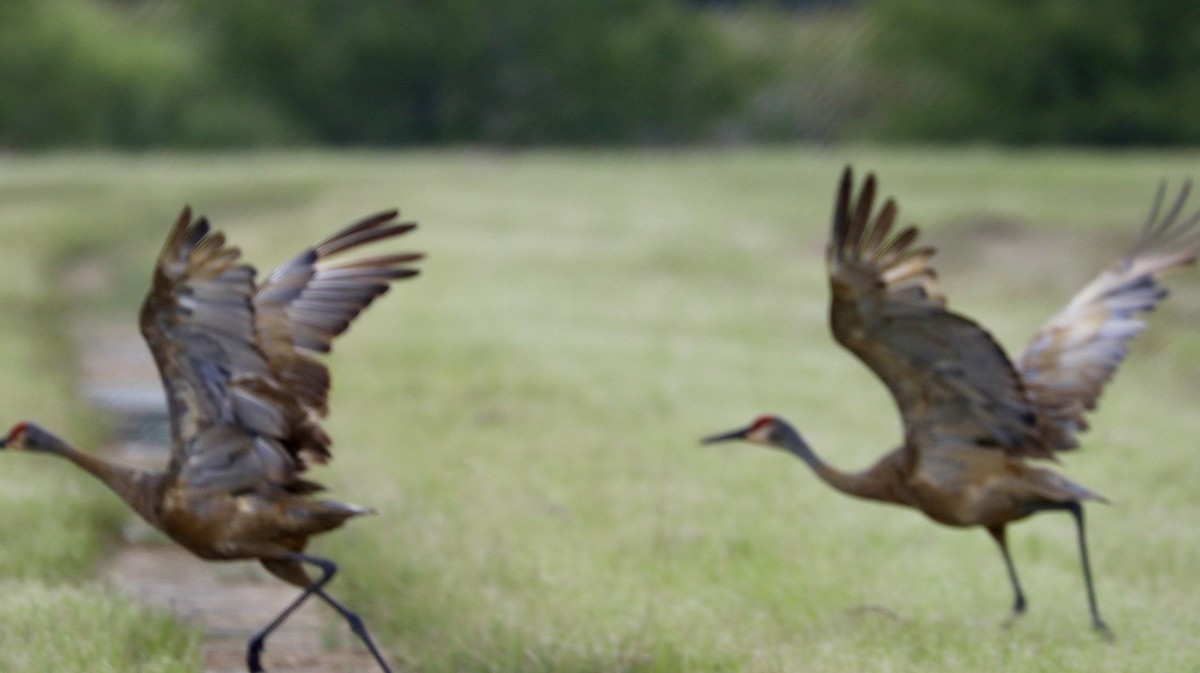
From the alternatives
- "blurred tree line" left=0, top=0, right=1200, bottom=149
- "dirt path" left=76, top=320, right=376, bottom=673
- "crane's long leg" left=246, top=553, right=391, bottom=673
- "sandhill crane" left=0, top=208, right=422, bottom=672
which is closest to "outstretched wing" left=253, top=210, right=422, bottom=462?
"sandhill crane" left=0, top=208, right=422, bottom=672

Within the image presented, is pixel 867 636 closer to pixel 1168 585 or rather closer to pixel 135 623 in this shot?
pixel 1168 585

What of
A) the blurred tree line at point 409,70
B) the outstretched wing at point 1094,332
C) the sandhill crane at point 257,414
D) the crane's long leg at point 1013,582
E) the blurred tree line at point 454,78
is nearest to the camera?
the sandhill crane at point 257,414

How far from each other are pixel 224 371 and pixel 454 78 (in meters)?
33.3

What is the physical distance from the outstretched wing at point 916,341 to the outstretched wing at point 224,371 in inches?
62.6

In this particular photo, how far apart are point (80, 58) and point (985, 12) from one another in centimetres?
2011

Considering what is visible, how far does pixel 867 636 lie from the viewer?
5.56m

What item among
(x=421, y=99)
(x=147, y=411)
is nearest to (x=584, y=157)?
(x=421, y=99)

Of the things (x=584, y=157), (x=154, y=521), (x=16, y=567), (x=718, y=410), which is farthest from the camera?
(x=584, y=157)

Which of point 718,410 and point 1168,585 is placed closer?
point 1168,585

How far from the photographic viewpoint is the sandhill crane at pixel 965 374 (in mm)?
5332

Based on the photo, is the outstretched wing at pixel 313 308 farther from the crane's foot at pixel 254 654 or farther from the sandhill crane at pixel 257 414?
the crane's foot at pixel 254 654

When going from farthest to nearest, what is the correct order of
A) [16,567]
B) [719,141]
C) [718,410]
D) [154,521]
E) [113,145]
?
1. [719,141]
2. [113,145]
3. [718,410]
4. [16,567]
5. [154,521]

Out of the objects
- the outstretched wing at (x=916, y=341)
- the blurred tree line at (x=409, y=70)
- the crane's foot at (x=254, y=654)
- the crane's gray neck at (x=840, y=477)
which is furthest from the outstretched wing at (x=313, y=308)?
the blurred tree line at (x=409, y=70)

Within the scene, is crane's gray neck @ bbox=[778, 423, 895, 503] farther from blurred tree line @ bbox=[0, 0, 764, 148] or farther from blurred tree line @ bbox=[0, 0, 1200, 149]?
blurred tree line @ bbox=[0, 0, 764, 148]
